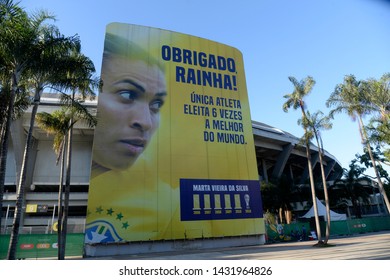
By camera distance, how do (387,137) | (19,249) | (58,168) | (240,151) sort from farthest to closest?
(58,168) < (240,151) < (387,137) < (19,249)

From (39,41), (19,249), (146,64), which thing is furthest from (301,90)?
(19,249)

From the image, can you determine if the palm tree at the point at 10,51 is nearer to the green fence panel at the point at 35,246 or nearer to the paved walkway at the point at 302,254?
the green fence panel at the point at 35,246

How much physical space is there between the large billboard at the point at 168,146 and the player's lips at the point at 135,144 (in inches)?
3.7

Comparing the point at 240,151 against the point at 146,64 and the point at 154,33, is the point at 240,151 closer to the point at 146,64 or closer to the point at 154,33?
the point at 146,64

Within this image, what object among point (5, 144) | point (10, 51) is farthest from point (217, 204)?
point (10, 51)

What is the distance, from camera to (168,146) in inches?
1113

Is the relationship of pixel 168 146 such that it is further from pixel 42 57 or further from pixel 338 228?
pixel 338 228

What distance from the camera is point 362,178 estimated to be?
2089 inches

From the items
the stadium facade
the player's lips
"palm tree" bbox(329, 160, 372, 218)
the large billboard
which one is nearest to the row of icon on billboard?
the large billboard

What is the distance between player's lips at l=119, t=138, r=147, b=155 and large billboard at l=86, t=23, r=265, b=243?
93 millimetres

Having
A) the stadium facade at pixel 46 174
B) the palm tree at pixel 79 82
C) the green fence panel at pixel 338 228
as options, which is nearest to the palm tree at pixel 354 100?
the green fence panel at pixel 338 228

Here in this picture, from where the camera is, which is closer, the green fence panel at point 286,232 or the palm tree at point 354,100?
the palm tree at point 354,100

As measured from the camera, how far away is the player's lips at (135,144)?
26.8 m
